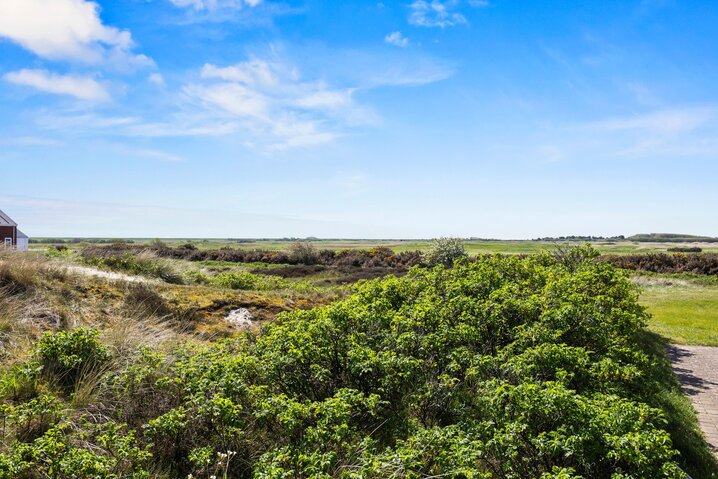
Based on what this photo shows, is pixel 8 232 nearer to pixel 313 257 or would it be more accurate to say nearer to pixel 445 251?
pixel 313 257

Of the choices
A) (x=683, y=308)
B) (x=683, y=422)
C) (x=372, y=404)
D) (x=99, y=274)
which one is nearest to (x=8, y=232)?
(x=99, y=274)

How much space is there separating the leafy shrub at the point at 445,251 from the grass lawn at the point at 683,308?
10846 mm

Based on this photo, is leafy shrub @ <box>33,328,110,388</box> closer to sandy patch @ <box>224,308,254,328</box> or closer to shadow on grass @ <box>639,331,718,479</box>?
sandy patch @ <box>224,308,254,328</box>

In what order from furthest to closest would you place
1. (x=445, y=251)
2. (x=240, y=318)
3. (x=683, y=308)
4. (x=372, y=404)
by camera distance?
(x=445, y=251)
(x=683, y=308)
(x=240, y=318)
(x=372, y=404)

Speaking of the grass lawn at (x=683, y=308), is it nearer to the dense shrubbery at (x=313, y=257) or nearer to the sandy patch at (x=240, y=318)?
the sandy patch at (x=240, y=318)

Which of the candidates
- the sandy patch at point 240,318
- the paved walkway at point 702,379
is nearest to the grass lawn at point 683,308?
the paved walkway at point 702,379

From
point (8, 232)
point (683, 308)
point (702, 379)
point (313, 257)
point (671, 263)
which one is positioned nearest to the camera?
point (702, 379)

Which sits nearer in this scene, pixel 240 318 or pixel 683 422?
pixel 683 422

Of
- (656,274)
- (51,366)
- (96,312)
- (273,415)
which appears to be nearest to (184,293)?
(96,312)

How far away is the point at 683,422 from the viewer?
7.92 meters

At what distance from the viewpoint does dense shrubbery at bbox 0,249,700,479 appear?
11.8 ft

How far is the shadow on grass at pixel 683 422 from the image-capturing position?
640cm

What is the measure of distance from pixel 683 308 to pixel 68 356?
1028 inches

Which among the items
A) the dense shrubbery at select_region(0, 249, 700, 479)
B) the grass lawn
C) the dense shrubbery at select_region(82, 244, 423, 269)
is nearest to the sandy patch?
the dense shrubbery at select_region(0, 249, 700, 479)
